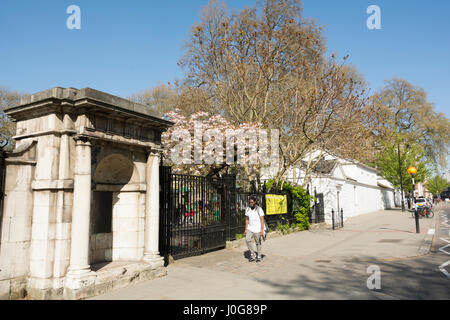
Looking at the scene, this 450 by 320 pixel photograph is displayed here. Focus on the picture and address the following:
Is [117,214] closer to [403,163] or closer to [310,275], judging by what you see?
[310,275]

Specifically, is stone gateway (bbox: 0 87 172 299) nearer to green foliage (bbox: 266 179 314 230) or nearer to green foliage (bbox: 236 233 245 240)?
green foliage (bbox: 236 233 245 240)

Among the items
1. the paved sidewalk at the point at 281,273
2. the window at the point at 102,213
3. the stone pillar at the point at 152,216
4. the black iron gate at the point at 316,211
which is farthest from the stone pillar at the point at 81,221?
the black iron gate at the point at 316,211

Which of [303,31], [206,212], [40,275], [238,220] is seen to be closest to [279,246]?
[238,220]

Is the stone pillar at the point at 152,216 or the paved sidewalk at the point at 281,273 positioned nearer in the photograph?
the paved sidewalk at the point at 281,273

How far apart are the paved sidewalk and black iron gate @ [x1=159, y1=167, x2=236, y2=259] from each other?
0.48m

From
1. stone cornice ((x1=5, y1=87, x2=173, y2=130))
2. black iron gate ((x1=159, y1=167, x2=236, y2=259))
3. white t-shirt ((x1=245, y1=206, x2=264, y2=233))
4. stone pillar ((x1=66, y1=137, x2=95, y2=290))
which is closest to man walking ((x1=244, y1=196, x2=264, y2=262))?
white t-shirt ((x1=245, y1=206, x2=264, y2=233))

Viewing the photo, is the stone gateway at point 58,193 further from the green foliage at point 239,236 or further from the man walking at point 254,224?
the green foliage at point 239,236

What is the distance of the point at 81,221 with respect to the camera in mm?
6145

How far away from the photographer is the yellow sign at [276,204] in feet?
49.9

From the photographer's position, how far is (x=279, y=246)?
1250 cm

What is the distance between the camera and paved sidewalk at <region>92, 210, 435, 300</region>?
608 cm

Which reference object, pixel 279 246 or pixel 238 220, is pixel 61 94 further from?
pixel 279 246

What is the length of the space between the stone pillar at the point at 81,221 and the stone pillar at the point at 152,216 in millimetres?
1778
